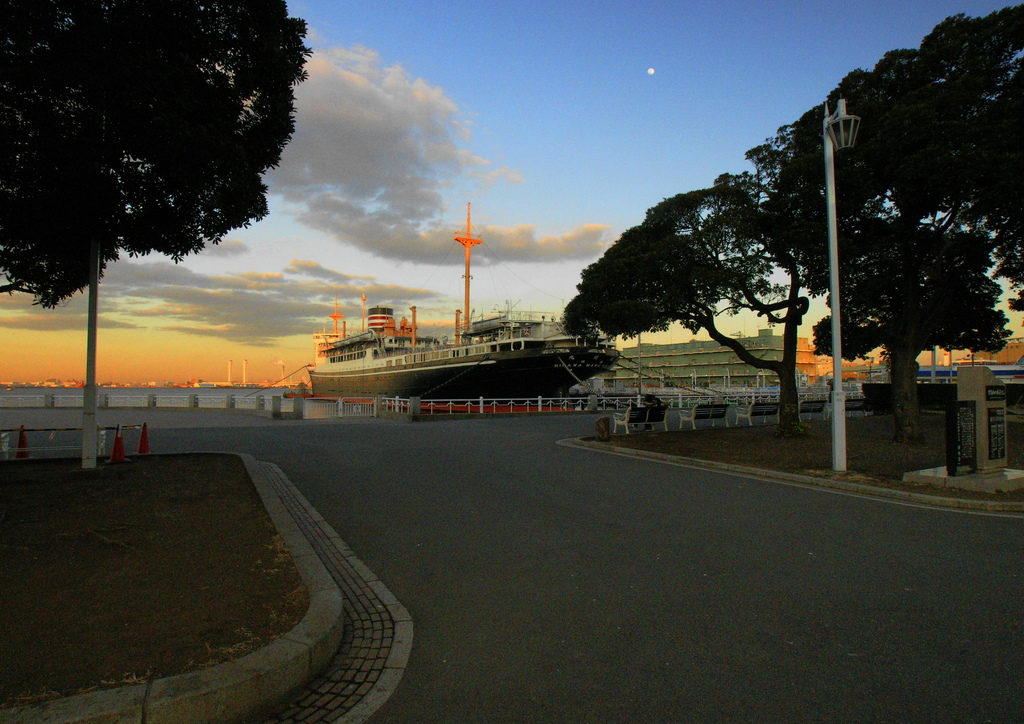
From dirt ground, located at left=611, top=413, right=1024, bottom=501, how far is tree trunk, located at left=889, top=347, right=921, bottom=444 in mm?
366

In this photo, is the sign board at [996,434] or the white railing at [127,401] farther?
the white railing at [127,401]

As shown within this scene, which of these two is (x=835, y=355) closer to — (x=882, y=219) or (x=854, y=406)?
(x=882, y=219)

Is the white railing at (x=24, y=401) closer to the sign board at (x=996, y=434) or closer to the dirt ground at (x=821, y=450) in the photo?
the dirt ground at (x=821, y=450)

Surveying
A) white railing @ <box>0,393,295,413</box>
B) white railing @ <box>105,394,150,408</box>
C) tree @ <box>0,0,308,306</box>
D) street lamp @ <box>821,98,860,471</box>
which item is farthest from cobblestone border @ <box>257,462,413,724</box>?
white railing @ <box>105,394,150,408</box>

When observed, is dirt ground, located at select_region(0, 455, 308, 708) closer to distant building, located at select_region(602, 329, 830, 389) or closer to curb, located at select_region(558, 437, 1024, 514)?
curb, located at select_region(558, 437, 1024, 514)

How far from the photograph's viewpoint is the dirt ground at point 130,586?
10.1 feet

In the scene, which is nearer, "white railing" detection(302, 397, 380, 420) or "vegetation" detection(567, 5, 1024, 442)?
"vegetation" detection(567, 5, 1024, 442)

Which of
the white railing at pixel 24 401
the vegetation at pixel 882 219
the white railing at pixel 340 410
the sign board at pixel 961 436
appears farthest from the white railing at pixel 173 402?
the sign board at pixel 961 436

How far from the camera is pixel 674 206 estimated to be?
17.4m

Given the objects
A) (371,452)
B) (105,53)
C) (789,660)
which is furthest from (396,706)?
(371,452)

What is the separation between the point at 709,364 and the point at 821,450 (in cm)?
9611

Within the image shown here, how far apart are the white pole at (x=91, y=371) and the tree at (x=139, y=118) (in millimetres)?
348

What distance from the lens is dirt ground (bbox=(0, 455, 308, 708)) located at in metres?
3.06

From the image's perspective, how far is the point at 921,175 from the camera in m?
12.5
